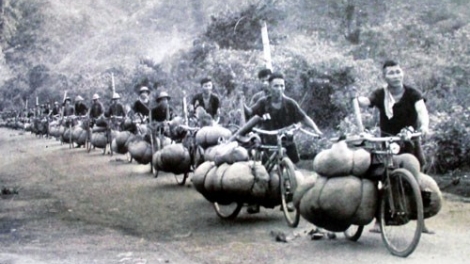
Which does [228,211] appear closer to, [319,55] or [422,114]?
[422,114]

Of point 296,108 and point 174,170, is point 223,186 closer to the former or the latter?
point 296,108

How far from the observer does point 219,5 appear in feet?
143

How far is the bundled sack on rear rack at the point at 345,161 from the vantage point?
737 centimetres

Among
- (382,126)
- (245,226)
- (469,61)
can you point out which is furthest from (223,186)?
(469,61)

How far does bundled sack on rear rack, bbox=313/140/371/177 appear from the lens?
7.37 m

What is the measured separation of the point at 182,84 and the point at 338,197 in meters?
23.2

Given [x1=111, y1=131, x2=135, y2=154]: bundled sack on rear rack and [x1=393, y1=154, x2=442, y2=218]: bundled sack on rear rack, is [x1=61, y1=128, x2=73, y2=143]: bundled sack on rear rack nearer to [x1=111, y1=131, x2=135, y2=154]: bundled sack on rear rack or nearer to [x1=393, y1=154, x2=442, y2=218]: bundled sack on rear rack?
[x1=111, y1=131, x2=135, y2=154]: bundled sack on rear rack

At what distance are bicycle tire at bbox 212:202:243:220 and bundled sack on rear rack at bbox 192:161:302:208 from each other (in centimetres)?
34

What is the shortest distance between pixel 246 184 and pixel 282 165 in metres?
0.53

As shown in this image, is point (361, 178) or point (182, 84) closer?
point (361, 178)

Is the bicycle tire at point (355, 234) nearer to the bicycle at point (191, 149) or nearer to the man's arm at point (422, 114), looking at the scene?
the man's arm at point (422, 114)

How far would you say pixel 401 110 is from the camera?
8.06 metres

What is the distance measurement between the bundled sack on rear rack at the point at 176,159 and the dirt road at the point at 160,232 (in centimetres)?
38

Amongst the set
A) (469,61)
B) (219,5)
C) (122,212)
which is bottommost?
(122,212)
